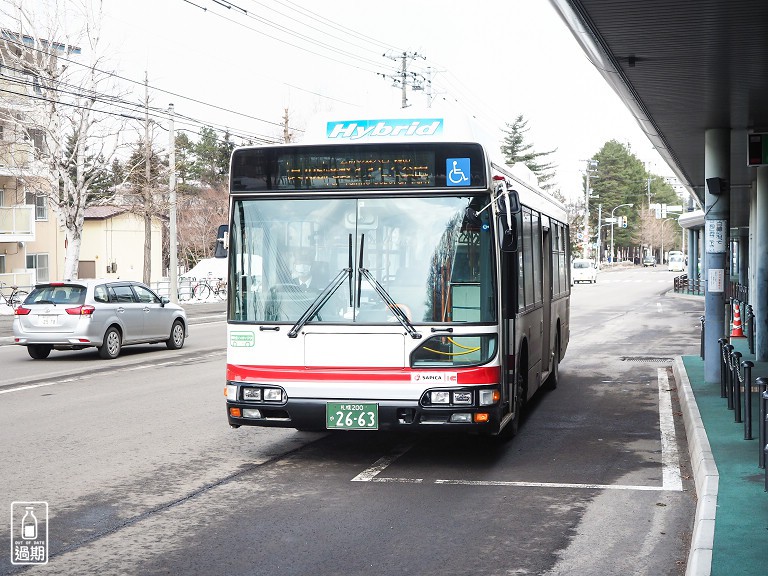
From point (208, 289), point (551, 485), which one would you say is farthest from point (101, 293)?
point (208, 289)

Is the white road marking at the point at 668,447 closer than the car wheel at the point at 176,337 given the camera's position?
Yes

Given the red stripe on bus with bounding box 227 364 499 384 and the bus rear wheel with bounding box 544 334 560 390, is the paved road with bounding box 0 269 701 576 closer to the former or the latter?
the red stripe on bus with bounding box 227 364 499 384

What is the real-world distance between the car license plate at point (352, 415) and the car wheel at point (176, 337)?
13628 mm

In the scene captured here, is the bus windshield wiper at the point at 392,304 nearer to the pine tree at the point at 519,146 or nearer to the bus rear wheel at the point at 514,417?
the bus rear wheel at the point at 514,417

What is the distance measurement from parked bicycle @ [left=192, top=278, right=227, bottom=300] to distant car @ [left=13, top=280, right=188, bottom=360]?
88.4 ft

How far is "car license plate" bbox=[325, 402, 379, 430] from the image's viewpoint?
8.19 meters

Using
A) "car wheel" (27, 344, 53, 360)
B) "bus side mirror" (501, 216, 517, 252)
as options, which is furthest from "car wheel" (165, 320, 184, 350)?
"bus side mirror" (501, 216, 517, 252)

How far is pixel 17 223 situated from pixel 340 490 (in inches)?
1595

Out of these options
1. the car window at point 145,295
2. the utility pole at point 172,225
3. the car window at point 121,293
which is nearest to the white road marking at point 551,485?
the car window at point 121,293

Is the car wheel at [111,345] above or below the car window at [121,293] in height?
below

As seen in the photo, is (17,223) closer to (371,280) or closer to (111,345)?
(111,345)

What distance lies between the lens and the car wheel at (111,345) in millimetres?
18859

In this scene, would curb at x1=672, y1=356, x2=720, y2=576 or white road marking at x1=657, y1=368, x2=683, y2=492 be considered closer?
curb at x1=672, y1=356, x2=720, y2=576

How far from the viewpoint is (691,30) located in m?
8.99
